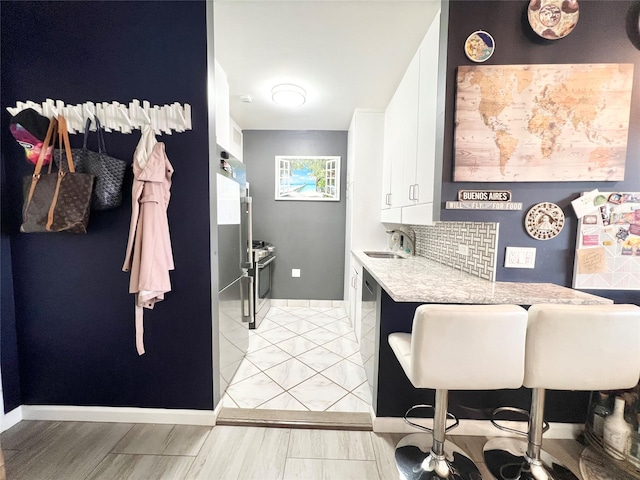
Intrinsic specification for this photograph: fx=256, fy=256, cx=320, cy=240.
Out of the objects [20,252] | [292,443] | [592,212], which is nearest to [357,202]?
[592,212]

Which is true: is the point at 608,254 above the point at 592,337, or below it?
above

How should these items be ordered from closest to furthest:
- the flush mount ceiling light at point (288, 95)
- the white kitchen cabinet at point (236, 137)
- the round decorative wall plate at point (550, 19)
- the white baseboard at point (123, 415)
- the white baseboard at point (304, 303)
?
the round decorative wall plate at point (550, 19) < the white baseboard at point (123, 415) < the flush mount ceiling light at point (288, 95) < the white kitchen cabinet at point (236, 137) < the white baseboard at point (304, 303)

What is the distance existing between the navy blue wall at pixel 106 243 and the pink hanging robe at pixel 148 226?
0.12 metres

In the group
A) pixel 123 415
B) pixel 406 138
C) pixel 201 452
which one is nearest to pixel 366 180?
pixel 406 138

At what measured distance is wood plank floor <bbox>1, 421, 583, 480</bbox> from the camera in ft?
4.33

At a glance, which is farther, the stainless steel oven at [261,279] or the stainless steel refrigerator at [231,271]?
the stainless steel oven at [261,279]

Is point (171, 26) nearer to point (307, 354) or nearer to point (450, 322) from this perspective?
point (450, 322)

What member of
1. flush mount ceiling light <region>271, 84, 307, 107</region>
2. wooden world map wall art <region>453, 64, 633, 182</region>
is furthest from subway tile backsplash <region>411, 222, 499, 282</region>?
flush mount ceiling light <region>271, 84, 307, 107</region>

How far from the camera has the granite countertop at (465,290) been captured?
4.15 ft

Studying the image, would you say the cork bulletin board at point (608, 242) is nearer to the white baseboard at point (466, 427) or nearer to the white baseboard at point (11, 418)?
the white baseboard at point (466, 427)

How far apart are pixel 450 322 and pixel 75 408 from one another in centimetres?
230

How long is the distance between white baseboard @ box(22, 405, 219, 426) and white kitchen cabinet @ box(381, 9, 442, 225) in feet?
6.38

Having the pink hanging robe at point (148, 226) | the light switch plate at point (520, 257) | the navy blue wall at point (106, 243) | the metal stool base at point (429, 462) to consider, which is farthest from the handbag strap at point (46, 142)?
the light switch plate at point (520, 257)

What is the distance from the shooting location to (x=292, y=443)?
150 centimetres
